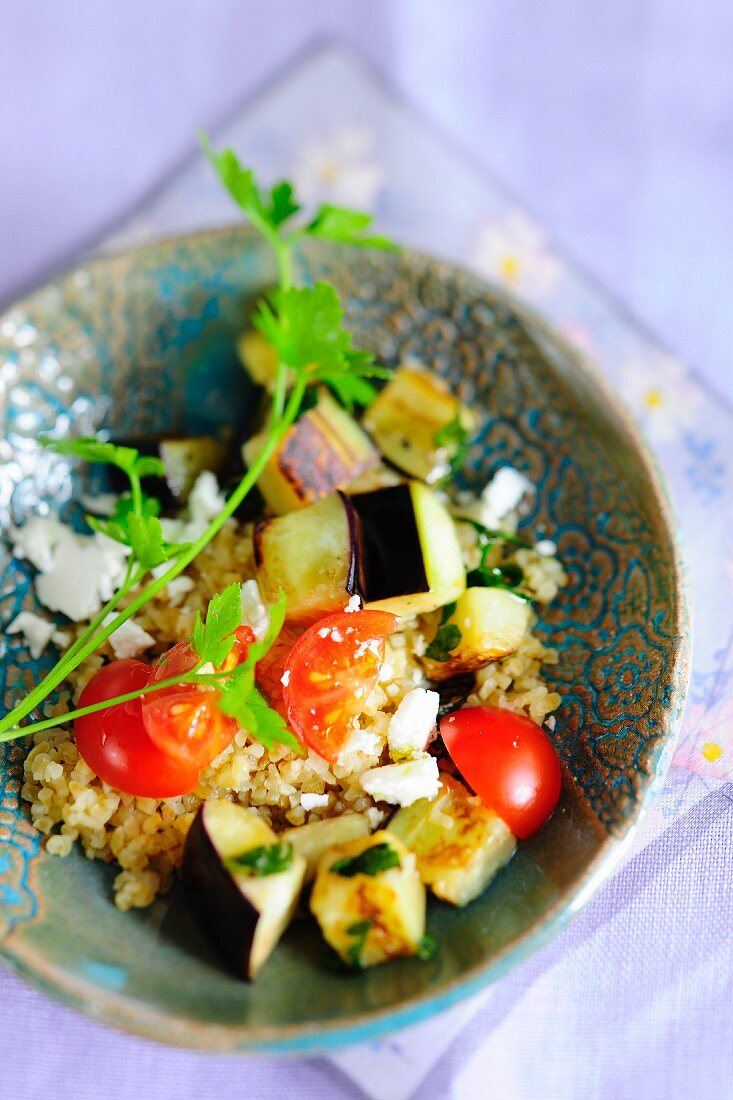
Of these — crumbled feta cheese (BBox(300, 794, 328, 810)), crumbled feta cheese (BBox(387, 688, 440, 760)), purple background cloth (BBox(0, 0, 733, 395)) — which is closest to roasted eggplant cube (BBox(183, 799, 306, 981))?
crumbled feta cheese (BBox(300, 794, 328, 810))

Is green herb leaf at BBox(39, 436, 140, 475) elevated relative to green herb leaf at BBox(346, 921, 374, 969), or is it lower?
elevated

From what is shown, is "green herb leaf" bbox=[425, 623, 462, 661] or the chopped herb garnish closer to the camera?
the chopped herb garnish

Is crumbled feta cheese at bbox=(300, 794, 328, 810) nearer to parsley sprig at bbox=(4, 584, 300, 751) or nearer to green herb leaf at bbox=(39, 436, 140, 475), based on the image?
parsley sprig at bbox=(4, 584, 300, 751)

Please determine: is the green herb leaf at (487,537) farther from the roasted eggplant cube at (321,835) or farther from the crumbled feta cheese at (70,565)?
the crumbled feta cheese at (70,565)

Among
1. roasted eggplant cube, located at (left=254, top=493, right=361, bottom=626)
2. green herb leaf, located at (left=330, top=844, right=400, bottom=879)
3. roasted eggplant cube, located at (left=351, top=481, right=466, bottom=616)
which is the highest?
roasted eggplant cube, located at (left=254, top=493, right=361, bottom=626)

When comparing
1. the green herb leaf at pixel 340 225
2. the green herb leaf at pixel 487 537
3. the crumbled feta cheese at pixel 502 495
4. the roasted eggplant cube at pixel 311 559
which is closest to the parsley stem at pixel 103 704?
the roasted eggplant cube at pixel 311 559

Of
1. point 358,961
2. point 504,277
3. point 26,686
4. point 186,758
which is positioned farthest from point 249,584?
point 504,277
